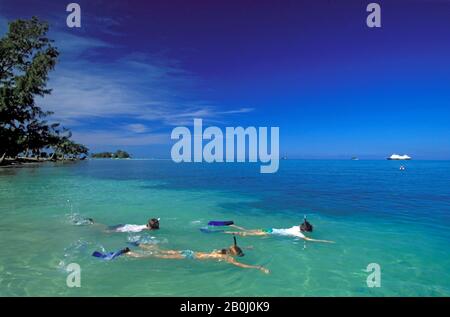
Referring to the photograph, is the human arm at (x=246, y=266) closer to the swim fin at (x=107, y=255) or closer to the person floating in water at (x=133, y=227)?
the swim fin at (x=107, y=255)

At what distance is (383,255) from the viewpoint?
14109mm

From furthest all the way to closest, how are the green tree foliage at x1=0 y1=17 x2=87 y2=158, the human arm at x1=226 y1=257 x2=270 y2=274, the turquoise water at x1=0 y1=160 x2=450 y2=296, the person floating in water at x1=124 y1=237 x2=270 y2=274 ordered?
the green tree foliage at x1=0 y1=17 x2=87 y2=158, the person floating in water at x1=124 y1=237 x2=270 y2=274, the human arm at x1=226 y1=257 x2=270 y2=274, the turquoise water at x1=0 y1=160 x2=450 y2=296

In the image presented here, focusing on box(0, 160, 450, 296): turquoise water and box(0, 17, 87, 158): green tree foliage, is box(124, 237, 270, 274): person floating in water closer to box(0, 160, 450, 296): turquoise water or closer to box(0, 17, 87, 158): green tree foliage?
box(0, 160, 450, 296): turquoise water

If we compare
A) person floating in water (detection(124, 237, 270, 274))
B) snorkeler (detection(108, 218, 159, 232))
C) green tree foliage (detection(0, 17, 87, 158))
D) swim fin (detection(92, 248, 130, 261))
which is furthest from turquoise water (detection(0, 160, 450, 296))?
green tree foliage (detection(0, 17, 87, 158))

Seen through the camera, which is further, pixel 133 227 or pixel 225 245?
pixel 133 227

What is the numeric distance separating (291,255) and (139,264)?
20.4 ft

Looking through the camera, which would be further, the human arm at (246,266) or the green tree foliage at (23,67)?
the green tree foliage at (23,67)

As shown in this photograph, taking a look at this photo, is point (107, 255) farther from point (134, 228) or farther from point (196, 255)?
point (134, 228)

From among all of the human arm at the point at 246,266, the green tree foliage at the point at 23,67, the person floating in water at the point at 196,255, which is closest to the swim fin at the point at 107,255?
the person floating in water at the point at 196,255

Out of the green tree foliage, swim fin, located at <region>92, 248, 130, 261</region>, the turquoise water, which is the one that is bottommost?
the turquoise water

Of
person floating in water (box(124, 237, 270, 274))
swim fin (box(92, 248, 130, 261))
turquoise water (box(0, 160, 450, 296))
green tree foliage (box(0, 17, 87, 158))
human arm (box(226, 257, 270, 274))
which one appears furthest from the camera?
green tree foliage (box(0, 17, 87, 158))

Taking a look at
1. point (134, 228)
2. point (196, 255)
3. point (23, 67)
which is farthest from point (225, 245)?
point (23, 67)
